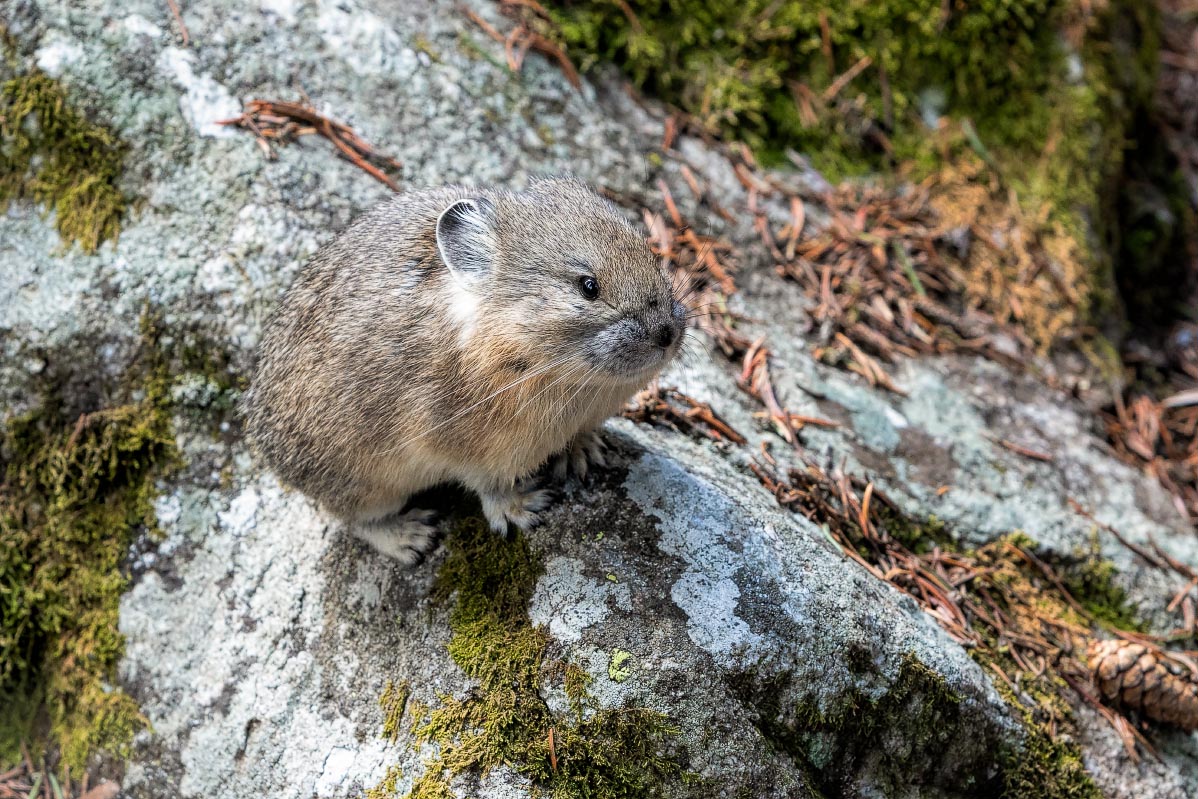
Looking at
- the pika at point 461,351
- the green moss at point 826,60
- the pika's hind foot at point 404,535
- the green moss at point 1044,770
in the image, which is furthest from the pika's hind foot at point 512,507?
the green moss at point 826,60

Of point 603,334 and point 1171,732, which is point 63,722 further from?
point 1171,732

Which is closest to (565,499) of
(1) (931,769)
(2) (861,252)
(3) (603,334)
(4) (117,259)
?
(3) (603,334)

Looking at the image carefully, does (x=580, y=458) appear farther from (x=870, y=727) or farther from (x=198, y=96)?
(x=198, y=96)

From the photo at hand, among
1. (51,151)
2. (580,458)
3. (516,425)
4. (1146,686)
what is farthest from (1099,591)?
(51,151)

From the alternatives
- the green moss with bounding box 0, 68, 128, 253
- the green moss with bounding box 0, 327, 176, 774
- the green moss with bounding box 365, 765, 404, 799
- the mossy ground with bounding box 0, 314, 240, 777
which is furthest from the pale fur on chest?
the green moss with bounding box 0, 68, 128, 253

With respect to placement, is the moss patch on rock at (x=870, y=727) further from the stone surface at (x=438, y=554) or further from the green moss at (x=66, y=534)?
the green moss at (x=66, y=534)

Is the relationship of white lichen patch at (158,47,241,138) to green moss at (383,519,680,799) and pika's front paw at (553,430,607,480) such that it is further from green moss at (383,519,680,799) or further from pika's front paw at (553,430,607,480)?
green moss at (383,519,680,799)
